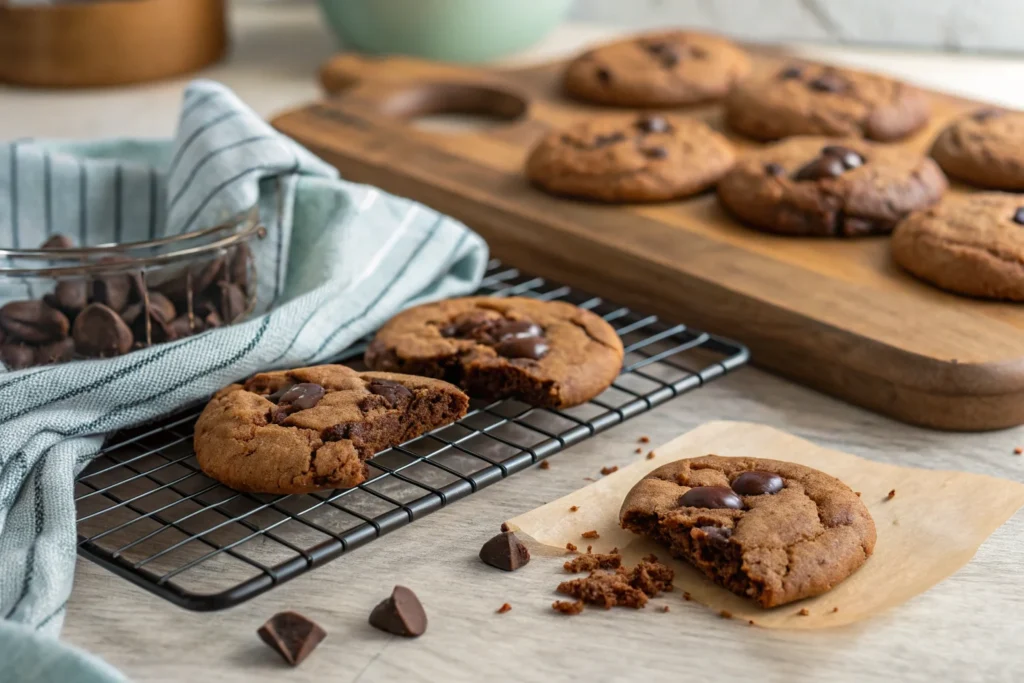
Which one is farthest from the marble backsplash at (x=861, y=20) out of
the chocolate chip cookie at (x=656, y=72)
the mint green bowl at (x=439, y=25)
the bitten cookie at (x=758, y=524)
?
the bitten cookie at (x=758, y=524)

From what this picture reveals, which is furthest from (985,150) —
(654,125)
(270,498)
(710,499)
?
(270,498)

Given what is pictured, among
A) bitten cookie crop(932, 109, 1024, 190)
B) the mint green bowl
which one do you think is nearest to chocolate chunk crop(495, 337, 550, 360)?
bitten cookie crop(932, 109, 1024, 190)

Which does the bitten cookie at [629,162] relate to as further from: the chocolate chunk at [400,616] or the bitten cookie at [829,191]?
the chocolate chunk at [400,616]

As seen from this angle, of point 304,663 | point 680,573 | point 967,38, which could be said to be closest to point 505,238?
point 680,573

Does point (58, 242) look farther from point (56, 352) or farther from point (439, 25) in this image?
point (439, 25)

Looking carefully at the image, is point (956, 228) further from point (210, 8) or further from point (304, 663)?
point (210, 8)

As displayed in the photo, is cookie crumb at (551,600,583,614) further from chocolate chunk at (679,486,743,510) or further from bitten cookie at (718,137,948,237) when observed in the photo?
bitten cookie at (718,137,948,237)
